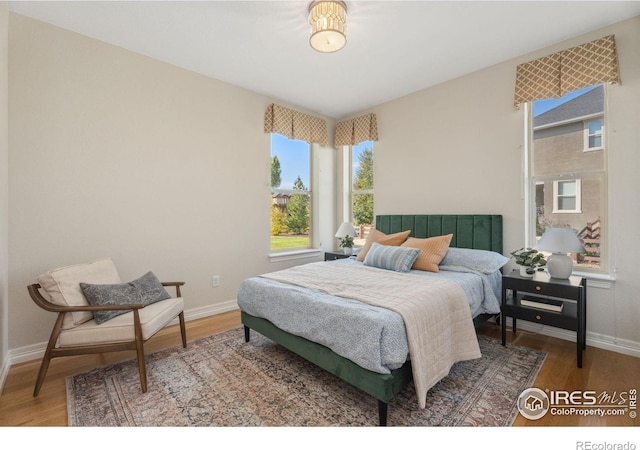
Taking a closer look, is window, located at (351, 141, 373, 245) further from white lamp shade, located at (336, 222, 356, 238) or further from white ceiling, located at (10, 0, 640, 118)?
white ceiling, located at (10, 0, 640, 118)

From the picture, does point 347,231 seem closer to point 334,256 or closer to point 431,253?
point 334,256

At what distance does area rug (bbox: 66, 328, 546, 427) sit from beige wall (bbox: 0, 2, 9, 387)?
0.68 m

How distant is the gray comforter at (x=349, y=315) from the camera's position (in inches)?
63.4

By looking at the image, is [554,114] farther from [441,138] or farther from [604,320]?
[604,320]

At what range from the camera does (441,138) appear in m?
3.62

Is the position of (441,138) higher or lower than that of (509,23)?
lower

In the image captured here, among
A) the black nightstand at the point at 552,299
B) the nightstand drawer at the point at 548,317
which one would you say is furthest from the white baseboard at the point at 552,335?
the nightstand drawer at the point at 548,317

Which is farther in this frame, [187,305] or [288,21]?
[187,305]

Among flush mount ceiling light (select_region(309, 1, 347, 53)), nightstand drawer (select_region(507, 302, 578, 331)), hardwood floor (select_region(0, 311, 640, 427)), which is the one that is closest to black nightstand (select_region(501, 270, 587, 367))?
nightstand drawer (select_region(507, 302, 578, 331))

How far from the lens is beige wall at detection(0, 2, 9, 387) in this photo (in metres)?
2.12
